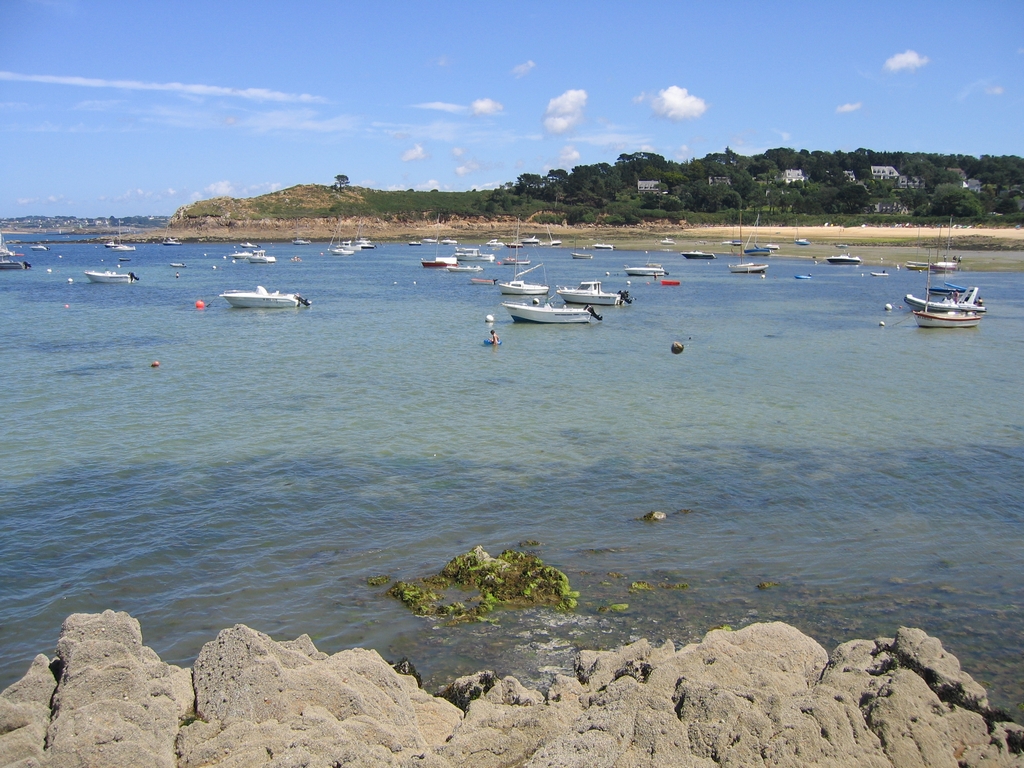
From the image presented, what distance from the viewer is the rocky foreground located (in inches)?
257

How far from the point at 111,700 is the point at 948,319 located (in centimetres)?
4011

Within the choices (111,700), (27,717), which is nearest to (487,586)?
(111,700)

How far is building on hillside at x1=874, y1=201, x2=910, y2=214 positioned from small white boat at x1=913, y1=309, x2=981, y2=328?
357 feet

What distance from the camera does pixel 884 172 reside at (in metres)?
179

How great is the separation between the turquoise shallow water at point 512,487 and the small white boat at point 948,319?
13.9 feet

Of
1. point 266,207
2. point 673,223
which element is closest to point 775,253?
point 673,223

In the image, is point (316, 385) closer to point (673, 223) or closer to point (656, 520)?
point (656, 520)

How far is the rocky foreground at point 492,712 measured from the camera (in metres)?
6.54

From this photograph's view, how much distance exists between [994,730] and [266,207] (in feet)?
571

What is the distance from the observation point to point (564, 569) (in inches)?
480

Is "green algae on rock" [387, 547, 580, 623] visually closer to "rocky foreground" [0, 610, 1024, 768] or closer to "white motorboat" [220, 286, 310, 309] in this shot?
"rocky foreground" [0, 610, 1024, 768]

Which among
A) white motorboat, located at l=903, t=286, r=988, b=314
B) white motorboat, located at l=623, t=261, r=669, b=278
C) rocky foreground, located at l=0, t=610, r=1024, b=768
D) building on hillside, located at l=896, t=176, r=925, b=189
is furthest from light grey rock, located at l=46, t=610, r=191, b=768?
building on hillside, located at l=896, t=176, r=925, b=189

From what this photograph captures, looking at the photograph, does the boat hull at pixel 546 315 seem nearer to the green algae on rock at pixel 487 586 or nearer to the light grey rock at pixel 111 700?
the green algae on rock at pixel 487 586

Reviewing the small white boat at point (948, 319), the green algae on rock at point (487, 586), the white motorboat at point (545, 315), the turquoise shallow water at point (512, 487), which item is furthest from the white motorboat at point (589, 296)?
the green algae on rock at point (487, 586)
